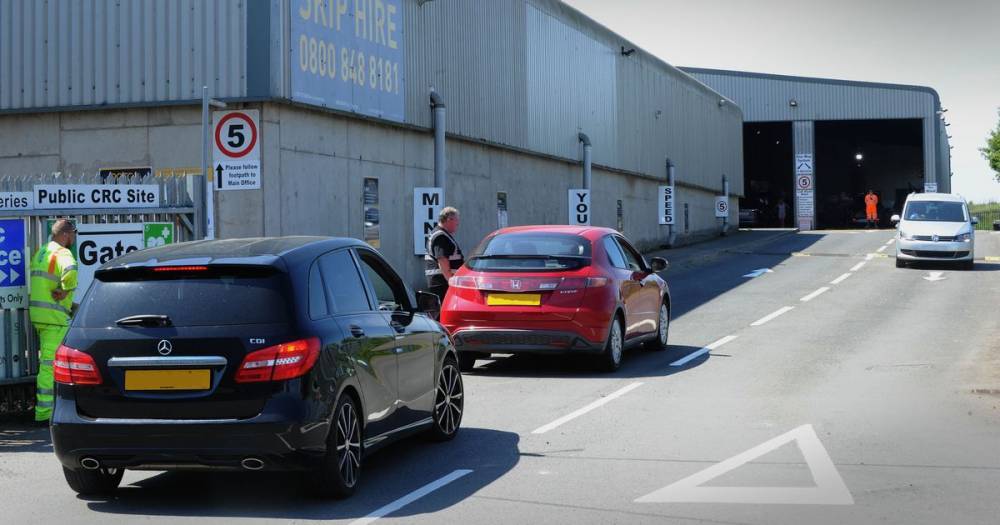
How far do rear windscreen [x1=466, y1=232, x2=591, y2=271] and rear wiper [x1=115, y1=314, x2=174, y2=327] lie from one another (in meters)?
6.83

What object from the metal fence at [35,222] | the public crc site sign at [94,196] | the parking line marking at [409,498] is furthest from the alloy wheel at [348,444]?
the public crc site sign at [94,196]

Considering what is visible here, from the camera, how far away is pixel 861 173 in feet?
280

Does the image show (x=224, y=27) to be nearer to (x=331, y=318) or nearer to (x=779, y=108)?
(x=331, y=318)

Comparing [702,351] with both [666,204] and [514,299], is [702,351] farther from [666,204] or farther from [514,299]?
[666,204]

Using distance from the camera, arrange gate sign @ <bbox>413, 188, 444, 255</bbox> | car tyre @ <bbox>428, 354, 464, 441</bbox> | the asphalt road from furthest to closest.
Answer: gate sign @ <bbox>413, 188, 444, 255</bbox>, car tyre @ <bbox>428, 354, 464, 441</bbox>, the asphalt road

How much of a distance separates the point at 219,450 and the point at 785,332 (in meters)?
12.5

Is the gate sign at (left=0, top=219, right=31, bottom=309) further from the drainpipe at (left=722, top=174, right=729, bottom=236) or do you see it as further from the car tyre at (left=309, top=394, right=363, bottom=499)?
the drainpipe at (left=722, top=174, right=729, bottom=236)

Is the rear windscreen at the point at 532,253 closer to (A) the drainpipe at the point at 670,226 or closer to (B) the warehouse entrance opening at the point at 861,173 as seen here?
(A) the drainpipe at the point at 670,226

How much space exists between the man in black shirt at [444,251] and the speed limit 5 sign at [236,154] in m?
2.35

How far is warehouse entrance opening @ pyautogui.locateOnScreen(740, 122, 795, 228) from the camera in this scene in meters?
75.1

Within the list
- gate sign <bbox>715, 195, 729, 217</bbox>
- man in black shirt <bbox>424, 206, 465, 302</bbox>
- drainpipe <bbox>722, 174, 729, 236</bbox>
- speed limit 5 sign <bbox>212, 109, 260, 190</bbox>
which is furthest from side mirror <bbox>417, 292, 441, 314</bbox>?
drainpipe <bbox>722, 174, 729, 236</bbox>

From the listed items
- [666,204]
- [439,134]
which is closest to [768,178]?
[666,204]

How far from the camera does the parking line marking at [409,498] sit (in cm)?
675

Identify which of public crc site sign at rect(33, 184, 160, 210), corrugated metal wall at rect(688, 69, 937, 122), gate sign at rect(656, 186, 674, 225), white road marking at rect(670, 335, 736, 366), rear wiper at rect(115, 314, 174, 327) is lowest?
white road marking at rect(670, 335, 736, 366)
